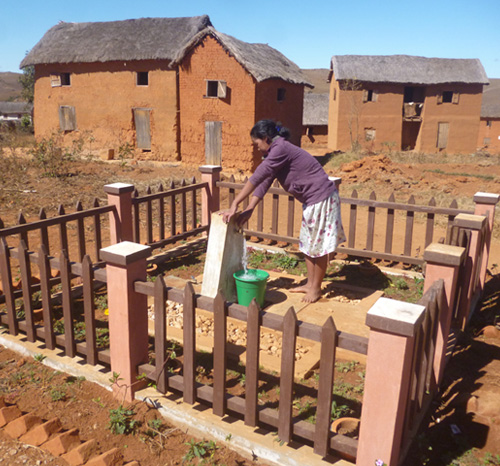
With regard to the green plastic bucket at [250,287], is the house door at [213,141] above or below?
above

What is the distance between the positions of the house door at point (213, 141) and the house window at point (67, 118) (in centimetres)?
662

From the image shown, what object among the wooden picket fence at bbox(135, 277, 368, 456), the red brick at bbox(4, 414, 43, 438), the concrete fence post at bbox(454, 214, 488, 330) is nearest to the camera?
the wooden picket fence at bbox(135, 277, 368, 456)

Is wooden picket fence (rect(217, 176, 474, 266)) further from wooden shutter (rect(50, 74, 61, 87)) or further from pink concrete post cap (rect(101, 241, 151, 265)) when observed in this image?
wooden shutter (rect(50, 74, 61, 87))

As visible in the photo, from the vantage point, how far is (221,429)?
3.11 metres

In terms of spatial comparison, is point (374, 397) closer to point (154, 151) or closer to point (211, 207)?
point (211, 207)

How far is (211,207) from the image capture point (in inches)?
301

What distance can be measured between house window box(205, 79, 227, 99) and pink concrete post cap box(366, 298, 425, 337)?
1603cm

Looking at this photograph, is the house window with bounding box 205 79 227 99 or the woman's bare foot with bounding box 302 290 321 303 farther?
the house window with bounding box 205 79 227 99

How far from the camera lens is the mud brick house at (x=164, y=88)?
689 inches

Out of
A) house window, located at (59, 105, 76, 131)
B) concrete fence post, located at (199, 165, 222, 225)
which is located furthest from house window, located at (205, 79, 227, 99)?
concrete fence post, located at (199, 165, 222, 225)

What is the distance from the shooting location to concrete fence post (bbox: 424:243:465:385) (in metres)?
3.49

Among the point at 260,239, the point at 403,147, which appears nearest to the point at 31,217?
the point at 260,239

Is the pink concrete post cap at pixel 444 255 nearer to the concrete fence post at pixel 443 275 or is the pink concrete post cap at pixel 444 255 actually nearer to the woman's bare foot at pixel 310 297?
the concrete fence post at pixel 443 275

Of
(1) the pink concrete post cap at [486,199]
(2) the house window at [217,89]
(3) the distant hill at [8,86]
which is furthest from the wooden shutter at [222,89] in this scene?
(3) the distant hill at [8,86]
